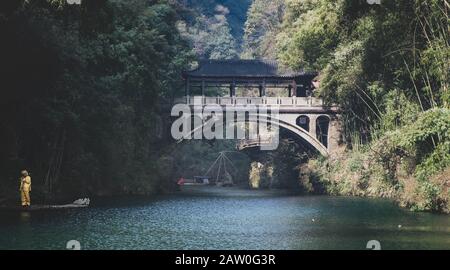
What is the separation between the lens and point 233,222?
118 ft

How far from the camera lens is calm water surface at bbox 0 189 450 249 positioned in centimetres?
2719

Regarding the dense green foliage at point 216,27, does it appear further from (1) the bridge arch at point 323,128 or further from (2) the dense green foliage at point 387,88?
(2) the dense green foliage at point 387,88

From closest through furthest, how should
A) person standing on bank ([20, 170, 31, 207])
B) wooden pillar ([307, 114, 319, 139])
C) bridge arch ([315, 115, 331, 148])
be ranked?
person standing on bank ([20, 170, 31, 207]) → wooden pillar ([307, 114, 319, 139]) → bridge arch ([315, 115, 331, 148])

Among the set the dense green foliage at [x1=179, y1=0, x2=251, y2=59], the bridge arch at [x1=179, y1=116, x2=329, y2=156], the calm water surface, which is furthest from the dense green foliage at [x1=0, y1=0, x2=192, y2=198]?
the dense green foliage at [x1=179, y1=0, x2=251, y2=59]

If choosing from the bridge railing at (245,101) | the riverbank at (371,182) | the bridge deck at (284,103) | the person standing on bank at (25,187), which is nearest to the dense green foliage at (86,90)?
the bridge railing at (245,101)

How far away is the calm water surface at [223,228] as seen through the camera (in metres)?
27.2

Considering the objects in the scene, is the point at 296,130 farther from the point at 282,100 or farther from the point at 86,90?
the point at 86,90

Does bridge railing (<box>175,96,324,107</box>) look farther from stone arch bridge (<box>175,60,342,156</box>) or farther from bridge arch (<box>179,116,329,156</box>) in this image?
bridge arch (<box>179,116,329,156</box>)

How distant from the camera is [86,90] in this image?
48.6 meters

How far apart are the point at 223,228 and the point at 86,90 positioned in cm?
1822

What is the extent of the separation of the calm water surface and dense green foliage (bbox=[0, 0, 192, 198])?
430cm
